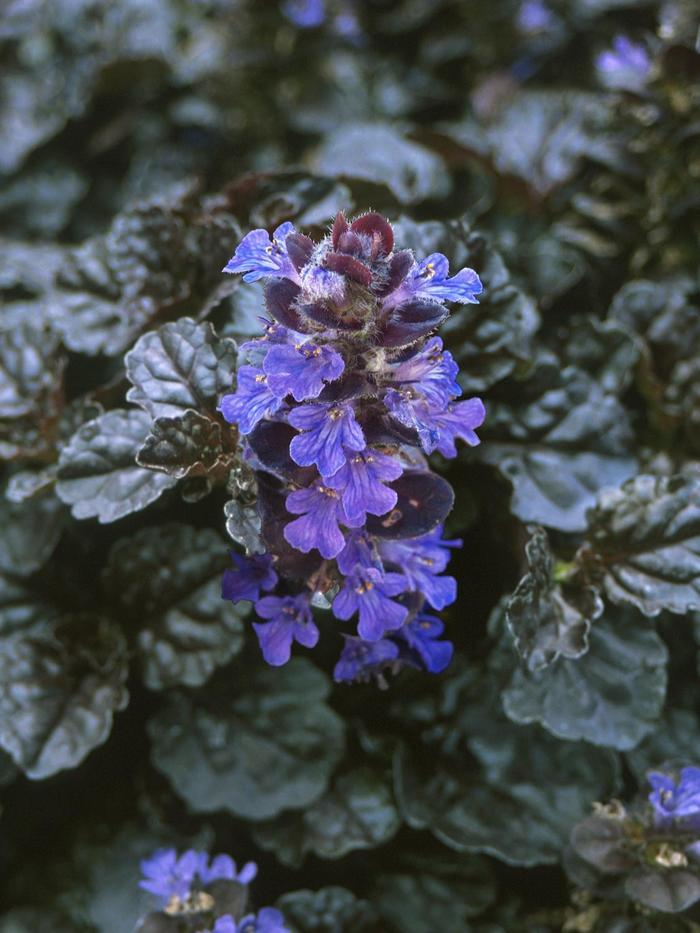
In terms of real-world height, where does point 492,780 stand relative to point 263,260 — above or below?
below

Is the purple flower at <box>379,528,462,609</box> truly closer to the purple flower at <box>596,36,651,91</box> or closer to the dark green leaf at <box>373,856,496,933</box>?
the dark green leaf at <box>373,856,496,933</box>

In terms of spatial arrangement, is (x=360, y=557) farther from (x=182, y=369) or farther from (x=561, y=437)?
(x=561, y=437)

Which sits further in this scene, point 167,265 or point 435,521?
point 167,265

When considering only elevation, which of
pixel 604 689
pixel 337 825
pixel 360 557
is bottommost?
pixel 337 825

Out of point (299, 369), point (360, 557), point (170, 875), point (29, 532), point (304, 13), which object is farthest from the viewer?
point (304, 13)

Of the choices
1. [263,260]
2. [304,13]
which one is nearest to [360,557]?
[263,260]

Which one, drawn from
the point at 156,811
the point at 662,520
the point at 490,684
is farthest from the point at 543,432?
the point at 156,811

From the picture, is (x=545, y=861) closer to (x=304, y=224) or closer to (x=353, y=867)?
(x=353, y=867)
